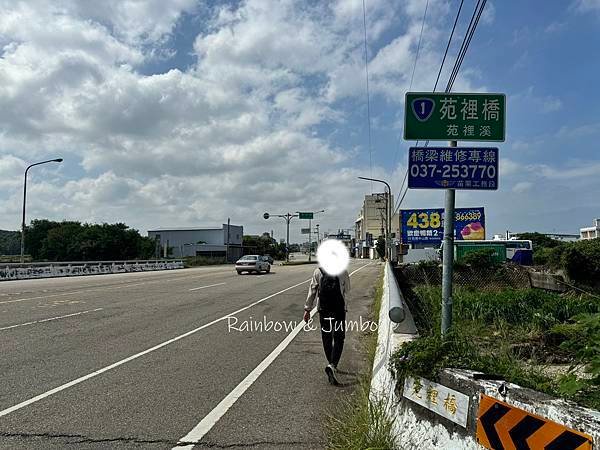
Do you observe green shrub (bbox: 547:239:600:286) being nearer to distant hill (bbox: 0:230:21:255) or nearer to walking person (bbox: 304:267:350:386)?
walking person (bbox: 304:267:350:386)

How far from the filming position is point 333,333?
23.1ft

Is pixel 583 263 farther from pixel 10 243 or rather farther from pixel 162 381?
pixel 10 243

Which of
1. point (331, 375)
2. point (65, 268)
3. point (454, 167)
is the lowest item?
point (331, 375)

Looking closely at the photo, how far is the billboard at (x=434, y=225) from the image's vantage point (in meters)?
52.4

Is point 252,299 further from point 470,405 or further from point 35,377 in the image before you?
point 470,405

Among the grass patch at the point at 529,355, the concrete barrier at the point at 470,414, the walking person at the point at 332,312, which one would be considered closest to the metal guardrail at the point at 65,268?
the walking person at the point at 332,312

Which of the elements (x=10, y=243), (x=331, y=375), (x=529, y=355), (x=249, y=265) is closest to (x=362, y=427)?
(x=331, y=375)

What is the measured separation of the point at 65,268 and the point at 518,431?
131 feet

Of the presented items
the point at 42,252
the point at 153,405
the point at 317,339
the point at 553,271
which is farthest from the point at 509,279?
the point at 42,252

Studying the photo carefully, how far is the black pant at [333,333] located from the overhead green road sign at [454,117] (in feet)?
8.67

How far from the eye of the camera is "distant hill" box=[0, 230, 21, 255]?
125 metres

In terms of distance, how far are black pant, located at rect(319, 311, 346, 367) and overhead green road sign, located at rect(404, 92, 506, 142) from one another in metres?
2.64

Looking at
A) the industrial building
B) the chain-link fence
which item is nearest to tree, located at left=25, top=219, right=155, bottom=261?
the industrial building

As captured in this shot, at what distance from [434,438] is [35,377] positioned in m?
5.69
